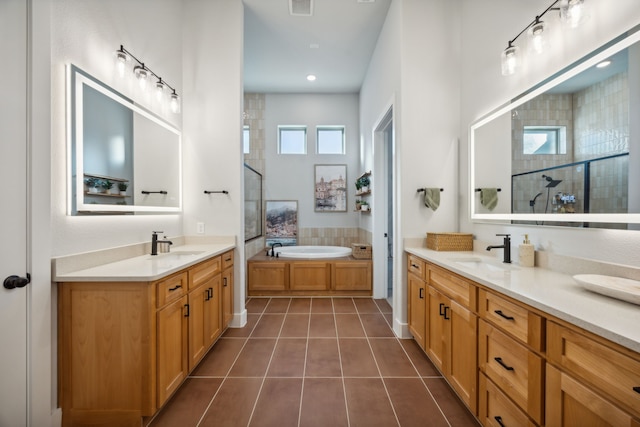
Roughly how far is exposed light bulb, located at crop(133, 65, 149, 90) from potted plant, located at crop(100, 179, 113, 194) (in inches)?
34.9

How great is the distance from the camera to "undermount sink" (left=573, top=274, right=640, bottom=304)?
1.07 m

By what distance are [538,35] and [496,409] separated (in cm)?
215

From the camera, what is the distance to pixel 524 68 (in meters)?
2.04

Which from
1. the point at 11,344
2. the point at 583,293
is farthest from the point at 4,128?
the point at 583,293

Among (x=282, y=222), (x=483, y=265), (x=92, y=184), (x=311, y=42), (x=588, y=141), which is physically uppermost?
(x=311, y=42)

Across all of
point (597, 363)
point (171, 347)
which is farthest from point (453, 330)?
point (171, 347)

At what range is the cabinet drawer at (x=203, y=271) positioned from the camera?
2100 mm

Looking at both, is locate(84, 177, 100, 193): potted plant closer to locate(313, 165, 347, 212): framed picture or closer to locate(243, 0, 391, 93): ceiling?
locate(243, 0, 391, 93): ceiling

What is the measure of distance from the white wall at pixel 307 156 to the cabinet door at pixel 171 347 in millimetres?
3608

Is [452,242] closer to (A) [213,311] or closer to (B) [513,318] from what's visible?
(B) [513,318]

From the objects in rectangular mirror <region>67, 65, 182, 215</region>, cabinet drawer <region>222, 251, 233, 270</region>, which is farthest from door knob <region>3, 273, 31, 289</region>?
cabinet drawer <region>222, 251, 233, 270</region>

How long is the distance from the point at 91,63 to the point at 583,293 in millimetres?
3004

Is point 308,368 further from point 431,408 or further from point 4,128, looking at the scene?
point 4,128

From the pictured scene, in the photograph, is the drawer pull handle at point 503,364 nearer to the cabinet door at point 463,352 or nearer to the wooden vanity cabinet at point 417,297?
the cabinet door at point 463,352
